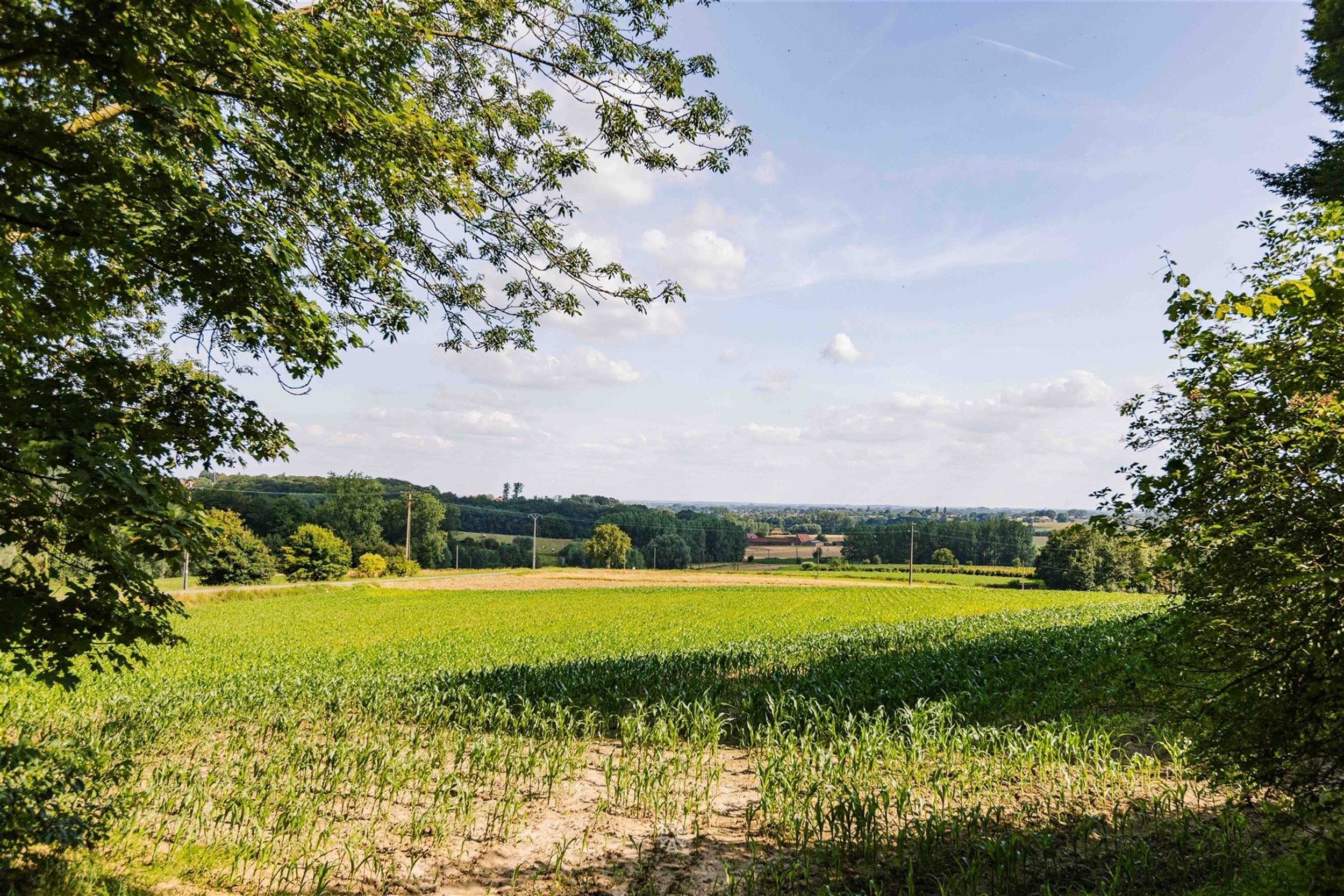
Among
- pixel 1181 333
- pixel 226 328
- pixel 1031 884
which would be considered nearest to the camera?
pixel 1181 333

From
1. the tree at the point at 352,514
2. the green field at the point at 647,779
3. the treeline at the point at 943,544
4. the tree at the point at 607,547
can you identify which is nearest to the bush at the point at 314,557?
the tree at the point at 352,514

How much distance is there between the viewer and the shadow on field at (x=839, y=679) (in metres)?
9.52

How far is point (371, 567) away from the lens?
206 ft

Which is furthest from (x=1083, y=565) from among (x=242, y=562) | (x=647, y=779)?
(x=242, y=562)

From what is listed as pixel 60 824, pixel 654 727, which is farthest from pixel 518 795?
pixel 60 824

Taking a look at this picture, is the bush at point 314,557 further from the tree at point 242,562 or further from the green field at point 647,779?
the green field at point 647,779

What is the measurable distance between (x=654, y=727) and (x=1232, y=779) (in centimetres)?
598

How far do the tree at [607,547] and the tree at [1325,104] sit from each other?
80.6 metres

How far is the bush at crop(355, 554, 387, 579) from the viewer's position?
62.9m

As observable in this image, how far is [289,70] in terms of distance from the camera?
4285mm

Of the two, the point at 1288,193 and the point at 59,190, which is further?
the point at 1288,193

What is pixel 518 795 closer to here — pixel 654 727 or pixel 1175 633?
pixel 654 727

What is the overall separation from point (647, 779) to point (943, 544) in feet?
352

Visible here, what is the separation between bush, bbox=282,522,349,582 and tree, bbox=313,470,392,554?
59.3 feet
